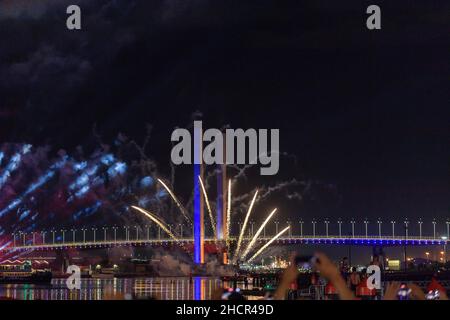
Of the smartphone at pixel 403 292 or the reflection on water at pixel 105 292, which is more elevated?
the smartphone at pixel 403 292

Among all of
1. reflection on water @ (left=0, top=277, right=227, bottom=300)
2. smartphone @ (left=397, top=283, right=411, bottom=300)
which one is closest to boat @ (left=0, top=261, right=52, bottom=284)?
reflection on water @ (left=0, top=277, right=227, bottom=300)

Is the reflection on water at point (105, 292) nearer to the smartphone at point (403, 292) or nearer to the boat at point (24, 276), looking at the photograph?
the smartphone at point (403, 292)

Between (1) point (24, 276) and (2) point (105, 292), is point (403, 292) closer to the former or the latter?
(2) point (105, 292)

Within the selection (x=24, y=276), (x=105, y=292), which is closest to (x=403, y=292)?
(x=105, y=292)

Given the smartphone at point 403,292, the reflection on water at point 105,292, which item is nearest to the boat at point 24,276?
the reflection on water at point 105,292

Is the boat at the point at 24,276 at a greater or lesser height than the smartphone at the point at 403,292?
lesser

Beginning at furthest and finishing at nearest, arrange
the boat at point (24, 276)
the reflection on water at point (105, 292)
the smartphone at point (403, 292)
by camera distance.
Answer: the boat at point (24, 276)
the reflection on water at point (105, 292)
the smartphone at point (403, 292)

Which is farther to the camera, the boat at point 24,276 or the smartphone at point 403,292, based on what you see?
the boat at point 24,276

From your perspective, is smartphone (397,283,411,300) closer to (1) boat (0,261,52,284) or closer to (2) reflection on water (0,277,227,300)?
(2) reflection on water (0,277,227,300)

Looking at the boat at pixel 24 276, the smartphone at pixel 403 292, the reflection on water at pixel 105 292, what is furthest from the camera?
the boat at pixel 24 276
